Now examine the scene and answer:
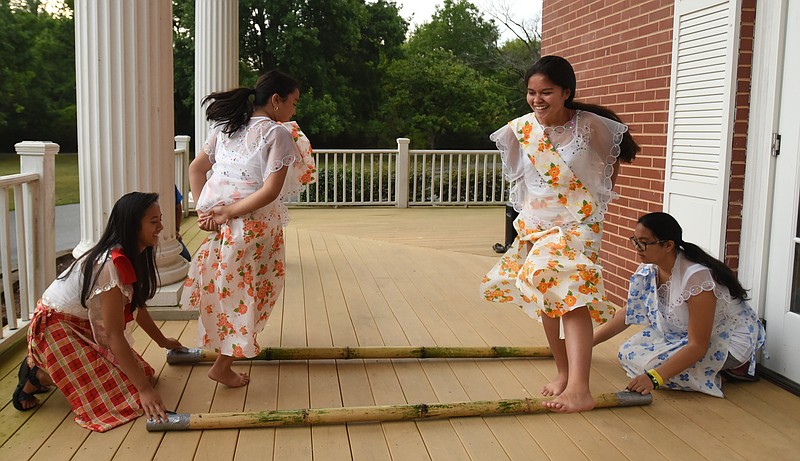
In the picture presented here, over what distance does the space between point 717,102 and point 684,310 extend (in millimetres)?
1124

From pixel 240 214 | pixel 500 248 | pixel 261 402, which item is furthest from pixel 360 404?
pixel 500 248

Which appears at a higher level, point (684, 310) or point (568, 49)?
point (568, 49)

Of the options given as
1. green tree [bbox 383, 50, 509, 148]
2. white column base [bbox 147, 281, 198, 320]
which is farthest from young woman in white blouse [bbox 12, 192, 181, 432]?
green tree [bbox 383, 50, 509, 148]

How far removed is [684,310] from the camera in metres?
3.21

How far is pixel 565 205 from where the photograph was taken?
298 cm

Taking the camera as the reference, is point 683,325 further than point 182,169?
No

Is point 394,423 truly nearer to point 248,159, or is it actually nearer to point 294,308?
point 248,159

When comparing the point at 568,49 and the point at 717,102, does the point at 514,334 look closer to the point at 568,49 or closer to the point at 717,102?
the point at 717,102

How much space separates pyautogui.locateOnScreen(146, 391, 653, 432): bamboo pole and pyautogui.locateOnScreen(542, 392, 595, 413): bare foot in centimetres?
4

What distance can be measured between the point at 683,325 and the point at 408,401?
4.09 ft

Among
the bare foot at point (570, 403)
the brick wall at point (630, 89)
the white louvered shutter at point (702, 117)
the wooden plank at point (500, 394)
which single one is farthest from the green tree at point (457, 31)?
the bare foot at point (570, 403)

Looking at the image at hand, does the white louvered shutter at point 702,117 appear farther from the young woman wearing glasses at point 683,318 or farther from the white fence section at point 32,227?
the white fence section at point 32,227

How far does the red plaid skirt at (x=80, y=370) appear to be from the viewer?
9.00 ft

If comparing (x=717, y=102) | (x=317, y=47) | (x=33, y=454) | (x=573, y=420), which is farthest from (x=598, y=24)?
(x=317, y=47)
